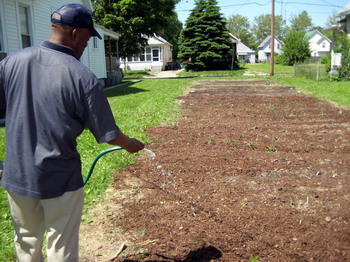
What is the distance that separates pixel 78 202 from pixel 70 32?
3.36 ft

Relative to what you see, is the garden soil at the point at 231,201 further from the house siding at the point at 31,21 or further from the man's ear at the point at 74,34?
the house siding at the point at 31,21

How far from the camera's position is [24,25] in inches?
484

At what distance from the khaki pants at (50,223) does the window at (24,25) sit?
11.3 m

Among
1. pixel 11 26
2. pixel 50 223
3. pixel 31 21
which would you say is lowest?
pixel 50 223

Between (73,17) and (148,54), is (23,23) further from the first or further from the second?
(148,54)

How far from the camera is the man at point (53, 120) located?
1985 mm

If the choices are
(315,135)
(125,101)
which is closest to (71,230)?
(315,135)

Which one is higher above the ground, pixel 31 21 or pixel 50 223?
pixel 31 21

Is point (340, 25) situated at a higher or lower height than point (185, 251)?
higher

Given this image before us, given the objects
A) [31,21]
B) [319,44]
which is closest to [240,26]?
[319,44]

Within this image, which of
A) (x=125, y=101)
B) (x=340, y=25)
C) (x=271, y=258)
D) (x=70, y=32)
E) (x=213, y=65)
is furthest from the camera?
(x=213, y=65)

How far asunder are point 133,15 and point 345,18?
49.2ft

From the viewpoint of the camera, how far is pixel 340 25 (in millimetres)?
22438

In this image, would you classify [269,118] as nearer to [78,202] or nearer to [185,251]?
[185,251]
